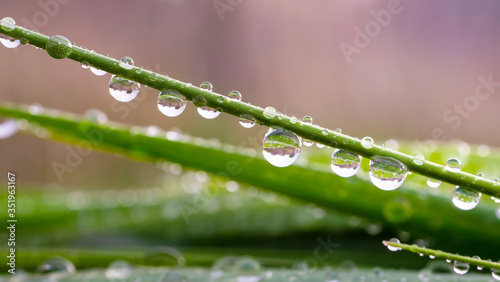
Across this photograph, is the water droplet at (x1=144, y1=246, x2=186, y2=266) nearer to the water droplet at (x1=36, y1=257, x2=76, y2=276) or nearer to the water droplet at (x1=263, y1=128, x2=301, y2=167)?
the water droplet at (x1=36, y1=257, x2=76, y2=276)

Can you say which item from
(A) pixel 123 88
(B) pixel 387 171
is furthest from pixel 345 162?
(A) pixel 123 88

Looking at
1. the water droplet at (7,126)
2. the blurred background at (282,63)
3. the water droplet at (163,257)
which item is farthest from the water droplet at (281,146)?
the blurred background at (282,63)

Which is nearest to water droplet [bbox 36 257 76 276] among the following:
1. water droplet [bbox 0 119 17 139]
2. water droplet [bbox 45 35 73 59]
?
water droplet [bbox 0 119 17 139]

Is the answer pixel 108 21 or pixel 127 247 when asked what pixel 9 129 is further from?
pixel 108 21

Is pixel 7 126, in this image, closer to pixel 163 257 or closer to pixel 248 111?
pixel 163 257

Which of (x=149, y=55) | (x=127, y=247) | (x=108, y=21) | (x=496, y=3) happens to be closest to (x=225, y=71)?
(x=149, y=55)
